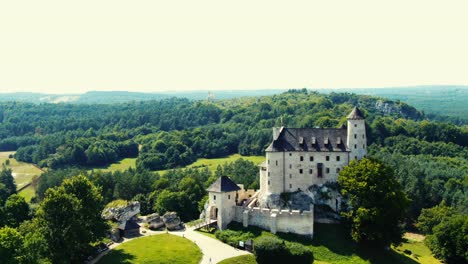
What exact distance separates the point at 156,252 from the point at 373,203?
30529mm

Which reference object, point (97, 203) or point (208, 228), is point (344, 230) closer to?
point (208, 228)

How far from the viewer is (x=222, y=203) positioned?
7075cm

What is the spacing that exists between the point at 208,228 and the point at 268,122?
121m

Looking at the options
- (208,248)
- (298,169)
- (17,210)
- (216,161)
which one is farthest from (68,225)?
(216,161)

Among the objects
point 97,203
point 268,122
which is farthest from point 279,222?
point 268,122

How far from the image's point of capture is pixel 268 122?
7485 inches

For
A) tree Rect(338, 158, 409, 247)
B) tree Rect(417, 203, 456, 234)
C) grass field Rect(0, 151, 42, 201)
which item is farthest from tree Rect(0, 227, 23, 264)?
grass field Rect(0, 151, 42, 201)

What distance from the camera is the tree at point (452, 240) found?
69050mm

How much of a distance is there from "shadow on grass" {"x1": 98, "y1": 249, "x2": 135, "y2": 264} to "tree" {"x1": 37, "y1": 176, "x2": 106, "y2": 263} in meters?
2.59

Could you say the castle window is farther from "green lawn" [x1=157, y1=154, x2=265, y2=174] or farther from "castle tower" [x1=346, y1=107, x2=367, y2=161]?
"green lawn" [x1=157, y1=154, x2=265, y2=174]

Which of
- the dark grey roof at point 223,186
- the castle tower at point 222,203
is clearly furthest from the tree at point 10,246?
the dark grey roof at point 223,186

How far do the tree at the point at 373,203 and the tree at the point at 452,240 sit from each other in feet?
29.5

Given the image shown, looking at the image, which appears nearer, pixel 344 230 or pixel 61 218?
pixel 61 218

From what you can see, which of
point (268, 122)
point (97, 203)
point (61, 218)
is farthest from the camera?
point (268, 122)
